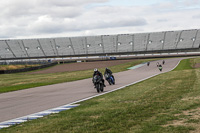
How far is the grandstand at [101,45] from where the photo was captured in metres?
97.3

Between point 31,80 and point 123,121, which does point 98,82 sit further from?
point 31,80

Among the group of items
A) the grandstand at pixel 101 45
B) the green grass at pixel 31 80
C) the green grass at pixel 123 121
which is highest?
the grandstand at pixel 101 45

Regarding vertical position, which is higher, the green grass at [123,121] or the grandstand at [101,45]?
the grandstand at [101,45]

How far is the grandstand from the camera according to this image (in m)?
97.3

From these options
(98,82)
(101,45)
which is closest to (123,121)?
(98,82)

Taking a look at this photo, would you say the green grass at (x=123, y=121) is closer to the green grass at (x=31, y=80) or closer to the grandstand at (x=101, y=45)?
the green grass at (x=31, y=80)

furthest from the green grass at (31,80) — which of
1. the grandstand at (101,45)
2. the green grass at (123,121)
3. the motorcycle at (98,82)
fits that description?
the grandstand at (101,45)

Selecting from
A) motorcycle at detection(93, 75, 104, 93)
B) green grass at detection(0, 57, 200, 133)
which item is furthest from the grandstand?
green grass at detection(0, 57, 200, 133)

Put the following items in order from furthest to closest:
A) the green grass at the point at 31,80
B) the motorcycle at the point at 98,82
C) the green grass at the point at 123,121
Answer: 1. the green grass at the point at 31,80
2. the motorcycle at the point at 98,82
3. the green grass at the point at 123,121

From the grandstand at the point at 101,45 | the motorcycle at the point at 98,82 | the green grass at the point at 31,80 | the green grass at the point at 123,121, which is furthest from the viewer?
the grandstand at the point at 101,45

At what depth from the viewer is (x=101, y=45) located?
102 m

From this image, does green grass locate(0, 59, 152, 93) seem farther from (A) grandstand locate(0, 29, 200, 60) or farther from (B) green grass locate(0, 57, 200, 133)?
(A) grandstand locate(0, 29, 200, 60)

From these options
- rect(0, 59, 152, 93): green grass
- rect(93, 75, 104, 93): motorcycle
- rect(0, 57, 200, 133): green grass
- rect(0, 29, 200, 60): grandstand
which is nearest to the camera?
rect(0, 57, 200, 133): green grass

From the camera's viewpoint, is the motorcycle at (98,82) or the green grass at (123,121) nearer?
the green grass at (123,121)
